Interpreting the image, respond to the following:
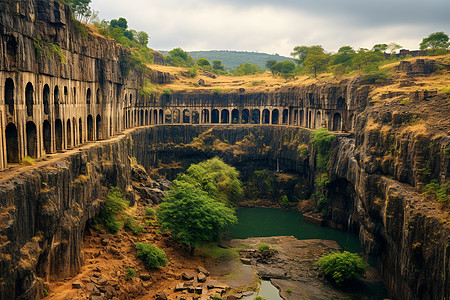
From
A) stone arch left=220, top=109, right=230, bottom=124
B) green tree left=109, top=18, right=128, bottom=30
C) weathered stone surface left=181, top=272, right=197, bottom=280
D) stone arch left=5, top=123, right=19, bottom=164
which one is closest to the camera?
stone arch left=5, top=123, right=19, bottom=164

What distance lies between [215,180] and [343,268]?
649 inches

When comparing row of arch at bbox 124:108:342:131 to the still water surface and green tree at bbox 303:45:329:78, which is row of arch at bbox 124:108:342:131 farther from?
the still water surface

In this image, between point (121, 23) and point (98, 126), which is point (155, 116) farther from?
point (121, 23)

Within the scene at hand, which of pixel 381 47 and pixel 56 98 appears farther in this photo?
pixel 381 47

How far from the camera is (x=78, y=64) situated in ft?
97.7

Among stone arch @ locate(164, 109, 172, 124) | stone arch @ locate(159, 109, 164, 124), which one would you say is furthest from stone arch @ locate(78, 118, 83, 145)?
stone arch @ locate(164, 109, 172, 124)

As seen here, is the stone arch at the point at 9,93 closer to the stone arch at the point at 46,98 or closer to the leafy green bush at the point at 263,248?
the stone arch at the point at 46,98

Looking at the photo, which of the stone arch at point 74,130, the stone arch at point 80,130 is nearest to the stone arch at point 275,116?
the stone arch at point 80,130

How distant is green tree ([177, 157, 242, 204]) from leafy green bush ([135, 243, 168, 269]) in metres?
9.42

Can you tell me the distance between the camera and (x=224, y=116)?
6625 cm

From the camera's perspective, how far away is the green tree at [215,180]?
120ft

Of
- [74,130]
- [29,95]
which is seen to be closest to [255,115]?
[74,130]

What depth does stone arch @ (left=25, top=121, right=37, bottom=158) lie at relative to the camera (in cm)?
2314

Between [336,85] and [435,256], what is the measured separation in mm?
30137
